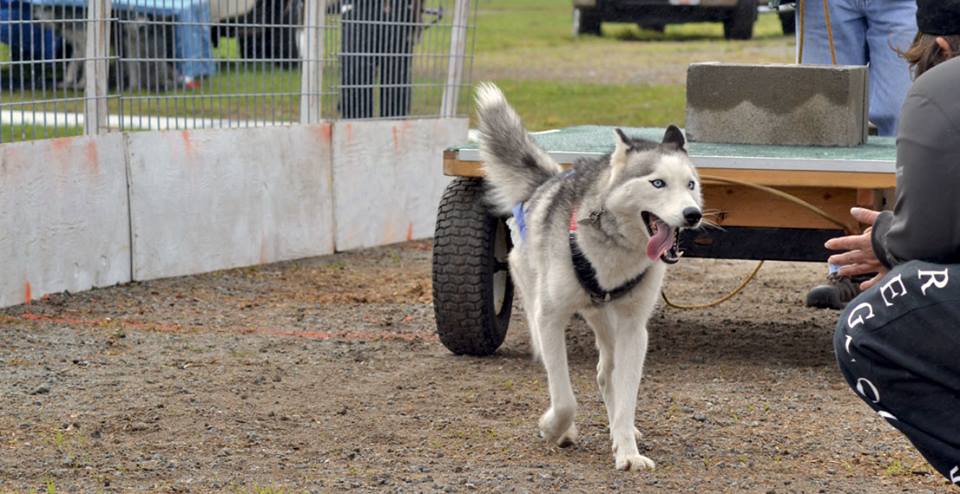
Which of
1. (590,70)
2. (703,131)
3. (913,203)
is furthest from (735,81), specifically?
(590,70)

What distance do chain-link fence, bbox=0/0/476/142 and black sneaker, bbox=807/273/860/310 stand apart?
10.8 ft

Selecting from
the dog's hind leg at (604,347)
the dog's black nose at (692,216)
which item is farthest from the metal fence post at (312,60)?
the dog's black nose at (692,216)

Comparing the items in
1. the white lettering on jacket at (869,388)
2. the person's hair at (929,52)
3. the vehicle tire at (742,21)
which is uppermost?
the person's hair at (929,52)

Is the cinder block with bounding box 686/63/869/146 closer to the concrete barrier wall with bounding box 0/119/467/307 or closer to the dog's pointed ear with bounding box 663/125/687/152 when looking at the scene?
the dog's pointed ear with bounding box 663/125/687/152

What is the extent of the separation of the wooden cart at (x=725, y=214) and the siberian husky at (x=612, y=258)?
2.42 feet

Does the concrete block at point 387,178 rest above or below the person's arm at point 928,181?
below

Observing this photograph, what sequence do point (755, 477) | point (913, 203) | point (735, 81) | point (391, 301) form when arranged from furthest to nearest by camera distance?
point (391, 301), point (735, 81), point (755, 477), point (913, 203)

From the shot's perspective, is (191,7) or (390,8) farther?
(390,8)

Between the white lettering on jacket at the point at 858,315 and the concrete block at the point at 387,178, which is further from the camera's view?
the concrete block at the point at 387,178

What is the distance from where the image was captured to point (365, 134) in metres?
9.22

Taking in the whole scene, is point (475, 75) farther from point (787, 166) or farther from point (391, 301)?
point (787, 166)

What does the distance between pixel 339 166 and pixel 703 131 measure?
3.22 metres

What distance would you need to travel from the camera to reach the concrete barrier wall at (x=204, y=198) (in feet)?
23.7

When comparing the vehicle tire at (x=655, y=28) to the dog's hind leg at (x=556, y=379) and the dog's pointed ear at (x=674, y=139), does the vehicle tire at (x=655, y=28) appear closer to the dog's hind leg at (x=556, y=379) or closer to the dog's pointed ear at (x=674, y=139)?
the dog's pointed ear at (x=674, y=139)
